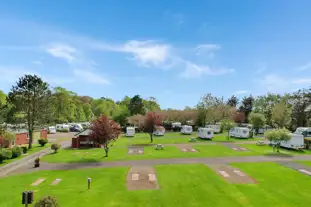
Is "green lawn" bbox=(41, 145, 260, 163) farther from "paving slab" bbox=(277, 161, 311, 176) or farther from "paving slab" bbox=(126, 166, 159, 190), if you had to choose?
"paving slab" bbox=(277, 161, 311, 176)

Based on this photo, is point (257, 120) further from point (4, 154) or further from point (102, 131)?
point (4, 154)

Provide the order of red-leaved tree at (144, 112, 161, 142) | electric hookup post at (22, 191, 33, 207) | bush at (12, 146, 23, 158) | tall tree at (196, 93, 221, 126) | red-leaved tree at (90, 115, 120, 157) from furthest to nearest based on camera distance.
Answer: tall tree at (196, 93, 221, 126) < red-leaved tree at (144, 112, 161, 142) < bush at (12, 146, 23, 158) < red-leaved tree at (90, 115, 120, 157) < electric hookup post at (22, 191, 33, 207)

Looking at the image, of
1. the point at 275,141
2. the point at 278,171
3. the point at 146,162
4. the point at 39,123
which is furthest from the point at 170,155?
the point at 39,123

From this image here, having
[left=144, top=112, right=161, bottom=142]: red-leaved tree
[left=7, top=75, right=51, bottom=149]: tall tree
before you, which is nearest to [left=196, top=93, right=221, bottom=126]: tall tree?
[left=144, top=112, right=161, bottom=142]: red-leaved tree

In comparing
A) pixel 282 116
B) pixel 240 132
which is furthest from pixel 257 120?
pixel 240 132

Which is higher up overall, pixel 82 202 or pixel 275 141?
pixel 275 141

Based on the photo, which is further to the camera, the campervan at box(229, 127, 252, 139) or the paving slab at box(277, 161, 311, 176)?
the campervan at box(229, 127, 252, 139)

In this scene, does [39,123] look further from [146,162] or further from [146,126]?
[146,162]
